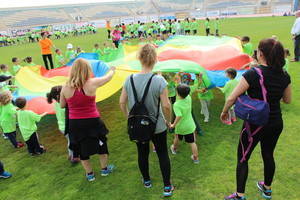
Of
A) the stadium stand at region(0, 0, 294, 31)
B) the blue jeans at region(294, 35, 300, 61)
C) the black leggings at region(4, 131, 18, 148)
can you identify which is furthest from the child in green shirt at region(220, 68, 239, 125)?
the stadium stand at region(0, 0, 294, 31)

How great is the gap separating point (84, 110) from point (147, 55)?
3.11 feet

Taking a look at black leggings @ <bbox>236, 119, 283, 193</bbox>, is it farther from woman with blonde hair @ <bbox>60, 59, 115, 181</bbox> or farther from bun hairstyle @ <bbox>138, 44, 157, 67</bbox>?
woman with blonde hair @ <bbox>60, 59, 115, 181</bbox>

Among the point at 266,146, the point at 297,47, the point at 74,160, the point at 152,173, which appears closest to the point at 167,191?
the point at 152,173

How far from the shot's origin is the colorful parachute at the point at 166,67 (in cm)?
437

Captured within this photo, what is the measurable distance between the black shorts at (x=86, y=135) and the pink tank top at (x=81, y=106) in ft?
0.19

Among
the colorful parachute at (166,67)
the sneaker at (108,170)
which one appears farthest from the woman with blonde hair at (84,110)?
the colorful parachute at (166,67)

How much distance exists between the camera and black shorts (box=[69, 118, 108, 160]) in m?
2.75

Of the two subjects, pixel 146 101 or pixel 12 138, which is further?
pixel 12 138

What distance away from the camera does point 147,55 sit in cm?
228

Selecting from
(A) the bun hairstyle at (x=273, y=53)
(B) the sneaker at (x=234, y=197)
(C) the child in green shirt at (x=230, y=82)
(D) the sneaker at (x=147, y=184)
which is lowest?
(D) the sneaker at (x=147, y=184)

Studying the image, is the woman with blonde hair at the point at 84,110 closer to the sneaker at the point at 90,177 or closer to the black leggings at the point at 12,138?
the sneaker at the point at 90,177

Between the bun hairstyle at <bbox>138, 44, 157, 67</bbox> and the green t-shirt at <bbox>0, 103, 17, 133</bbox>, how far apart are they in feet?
8.87

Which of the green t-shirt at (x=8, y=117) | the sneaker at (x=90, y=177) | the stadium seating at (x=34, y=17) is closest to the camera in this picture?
the sneaker at (x=90, y=177)

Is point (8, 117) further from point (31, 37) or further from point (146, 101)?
point (31, 37)
